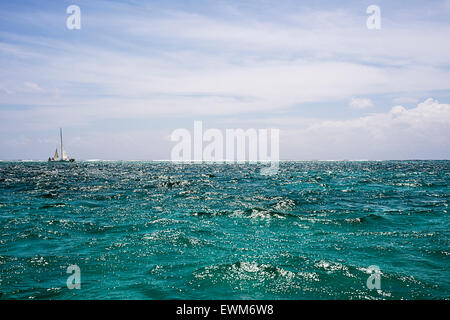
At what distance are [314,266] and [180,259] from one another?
18.1 feet

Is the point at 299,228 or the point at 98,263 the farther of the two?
the point at 299,228

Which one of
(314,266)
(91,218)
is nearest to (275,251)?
(314,266)

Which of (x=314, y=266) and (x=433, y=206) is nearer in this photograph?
(x=314, y=266)

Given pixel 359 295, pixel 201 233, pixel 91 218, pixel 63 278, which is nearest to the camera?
pixel 359 295

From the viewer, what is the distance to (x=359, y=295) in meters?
9.64

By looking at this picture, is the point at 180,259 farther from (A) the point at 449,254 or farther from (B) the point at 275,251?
(A) the point at 449,254

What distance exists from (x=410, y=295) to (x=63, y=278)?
38.5 feet

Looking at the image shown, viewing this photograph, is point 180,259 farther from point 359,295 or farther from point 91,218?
point 91,218

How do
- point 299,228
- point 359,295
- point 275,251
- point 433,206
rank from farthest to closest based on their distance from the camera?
point 433,206, point 299,228, point 275,251, point 359,295

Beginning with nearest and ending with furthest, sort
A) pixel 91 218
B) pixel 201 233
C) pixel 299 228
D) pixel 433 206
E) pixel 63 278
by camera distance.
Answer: pixel 63 278 < pixel 201 233 < pixel 299 228 < pixel 91 218 < pixel 433 206
